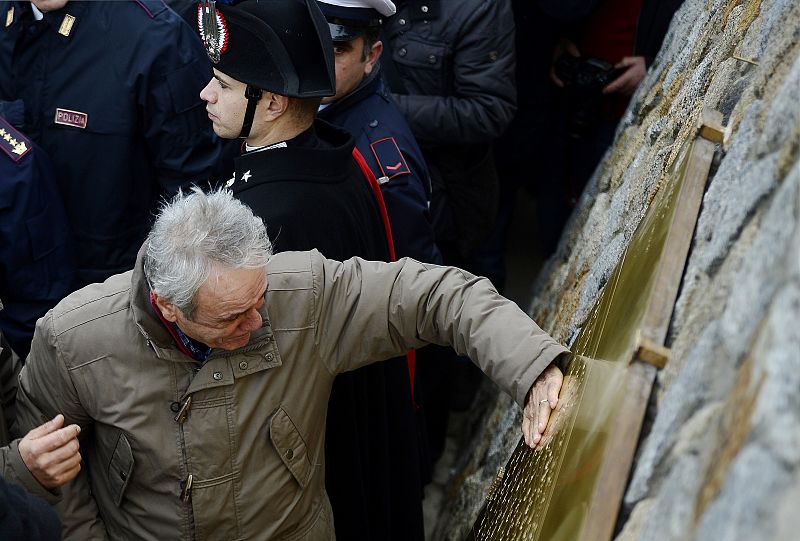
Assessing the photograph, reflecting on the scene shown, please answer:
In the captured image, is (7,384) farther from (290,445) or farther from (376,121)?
(376,121)

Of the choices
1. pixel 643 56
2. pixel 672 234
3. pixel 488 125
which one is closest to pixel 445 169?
pixel 488 125

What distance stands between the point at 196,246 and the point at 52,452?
59 cm

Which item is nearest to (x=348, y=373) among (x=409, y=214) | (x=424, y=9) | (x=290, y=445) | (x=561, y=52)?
(x=290, y=445)

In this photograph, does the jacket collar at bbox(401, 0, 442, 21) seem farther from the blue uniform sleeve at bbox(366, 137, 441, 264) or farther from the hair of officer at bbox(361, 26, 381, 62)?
the blue uniform sleeve at bbox(366, 137, 441, 264)

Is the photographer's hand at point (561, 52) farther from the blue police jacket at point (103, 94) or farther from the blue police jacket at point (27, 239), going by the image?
the blue police jacket at point (27, 239)

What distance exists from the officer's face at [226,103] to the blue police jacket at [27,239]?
28.8 inches

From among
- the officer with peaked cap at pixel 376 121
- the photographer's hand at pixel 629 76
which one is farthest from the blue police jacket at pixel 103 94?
the photographer's hand at pixel 629 76

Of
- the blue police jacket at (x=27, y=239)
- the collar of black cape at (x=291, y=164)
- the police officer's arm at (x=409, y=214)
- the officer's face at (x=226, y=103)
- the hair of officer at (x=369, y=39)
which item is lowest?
the blue police jacket at (x=27, y=239)

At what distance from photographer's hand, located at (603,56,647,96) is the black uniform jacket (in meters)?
1.80

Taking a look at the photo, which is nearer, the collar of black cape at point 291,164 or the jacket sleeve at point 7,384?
the jacket sleeve at point 7,384

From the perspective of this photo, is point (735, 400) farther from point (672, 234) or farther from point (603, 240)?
point (603, 240)

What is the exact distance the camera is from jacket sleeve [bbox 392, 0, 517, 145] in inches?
151

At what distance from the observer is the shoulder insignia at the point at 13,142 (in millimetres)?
3043

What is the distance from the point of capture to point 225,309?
2082 millimetres
